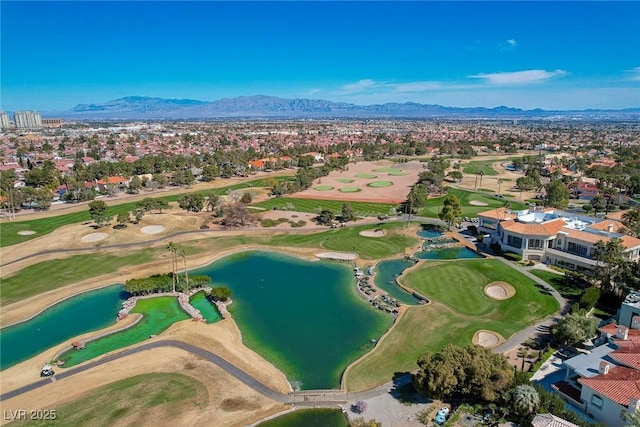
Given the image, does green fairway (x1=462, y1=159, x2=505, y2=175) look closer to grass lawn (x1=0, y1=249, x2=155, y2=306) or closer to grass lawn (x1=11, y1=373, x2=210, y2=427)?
grass lawn (x1=0, y1=249, x2=155, y2=306)

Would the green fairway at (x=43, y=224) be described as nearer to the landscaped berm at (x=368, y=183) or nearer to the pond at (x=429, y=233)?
the landscaped berm at (x=368, y=183)

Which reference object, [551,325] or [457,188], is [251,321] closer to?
[551,325]

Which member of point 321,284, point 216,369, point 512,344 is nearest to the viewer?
point 216,369

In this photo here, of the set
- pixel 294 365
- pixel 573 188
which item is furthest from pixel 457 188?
pixel 294 365

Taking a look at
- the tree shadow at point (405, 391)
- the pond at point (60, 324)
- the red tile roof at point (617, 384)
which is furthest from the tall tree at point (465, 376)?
the pond at point (60, 324)

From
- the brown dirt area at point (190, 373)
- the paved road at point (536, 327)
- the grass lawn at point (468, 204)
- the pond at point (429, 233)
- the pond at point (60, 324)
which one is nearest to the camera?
the brown dirt area at point (190, 373)

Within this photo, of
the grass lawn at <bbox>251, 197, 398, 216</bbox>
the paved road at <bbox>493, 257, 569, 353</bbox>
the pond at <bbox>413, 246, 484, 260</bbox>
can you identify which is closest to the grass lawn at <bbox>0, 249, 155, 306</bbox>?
the grass lawn at <bbox>251, 197, 398, 216</bbox>
